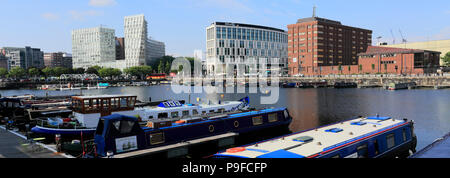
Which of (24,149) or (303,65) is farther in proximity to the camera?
(303,65)

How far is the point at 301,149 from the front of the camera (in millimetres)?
16609

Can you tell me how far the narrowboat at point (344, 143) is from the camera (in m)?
15.6

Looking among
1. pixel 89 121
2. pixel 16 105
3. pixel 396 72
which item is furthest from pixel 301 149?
pixel 396 72

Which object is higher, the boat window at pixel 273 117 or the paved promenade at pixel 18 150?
the boat window at pixel 273 117

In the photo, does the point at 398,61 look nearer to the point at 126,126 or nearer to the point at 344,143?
the point at 344,143

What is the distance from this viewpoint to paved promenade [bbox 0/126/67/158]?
2055 cm

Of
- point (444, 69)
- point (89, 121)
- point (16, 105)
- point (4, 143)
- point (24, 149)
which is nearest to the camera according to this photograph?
point (24, 149)

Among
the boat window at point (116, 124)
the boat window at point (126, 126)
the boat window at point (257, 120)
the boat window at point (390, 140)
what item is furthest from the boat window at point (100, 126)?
the boat window at point (390, 140)

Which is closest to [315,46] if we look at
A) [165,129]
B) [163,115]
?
[163,115]

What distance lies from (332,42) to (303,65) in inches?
952

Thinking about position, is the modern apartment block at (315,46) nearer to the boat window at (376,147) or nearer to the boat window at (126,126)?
the boat window at (376,147)

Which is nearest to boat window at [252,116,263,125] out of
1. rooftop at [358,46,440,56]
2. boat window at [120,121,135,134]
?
boat window at [120,121,135,134]
